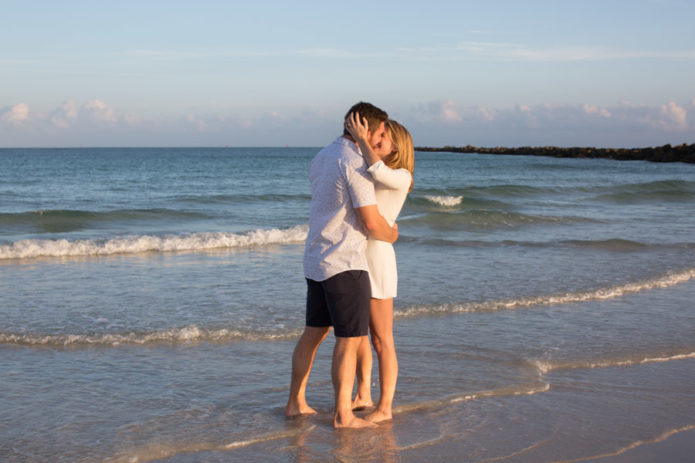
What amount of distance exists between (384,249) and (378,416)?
41.9 inches

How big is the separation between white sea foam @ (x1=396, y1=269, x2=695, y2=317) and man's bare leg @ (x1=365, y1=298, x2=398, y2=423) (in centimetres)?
268

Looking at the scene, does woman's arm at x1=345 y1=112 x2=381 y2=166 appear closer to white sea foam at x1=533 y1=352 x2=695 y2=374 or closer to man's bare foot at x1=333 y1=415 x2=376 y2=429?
man's bare foot at x1=333 y1=415 x2=376 y2=429

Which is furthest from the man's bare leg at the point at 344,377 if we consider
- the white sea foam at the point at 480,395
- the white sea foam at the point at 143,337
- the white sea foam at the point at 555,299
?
the white sea foam at the point at 555,299

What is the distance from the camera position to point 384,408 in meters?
4.18

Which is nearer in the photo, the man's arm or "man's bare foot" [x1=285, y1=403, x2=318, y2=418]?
the man's arm

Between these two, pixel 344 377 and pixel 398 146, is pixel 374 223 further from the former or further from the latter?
pixel 344 377

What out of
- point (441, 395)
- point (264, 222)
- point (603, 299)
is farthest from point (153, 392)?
point (264, 222)

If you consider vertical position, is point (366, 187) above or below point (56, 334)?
above

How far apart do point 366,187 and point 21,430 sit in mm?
2449

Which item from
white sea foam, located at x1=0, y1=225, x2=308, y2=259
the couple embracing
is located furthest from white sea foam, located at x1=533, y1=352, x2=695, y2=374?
white sea foam, located at x1=0, y1=225, x2=308, y2=259

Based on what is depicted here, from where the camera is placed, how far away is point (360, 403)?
4.40 meters

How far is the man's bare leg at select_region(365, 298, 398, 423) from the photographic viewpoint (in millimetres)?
4074

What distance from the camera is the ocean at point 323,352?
3.86m

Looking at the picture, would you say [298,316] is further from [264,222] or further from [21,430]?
[264,222]
